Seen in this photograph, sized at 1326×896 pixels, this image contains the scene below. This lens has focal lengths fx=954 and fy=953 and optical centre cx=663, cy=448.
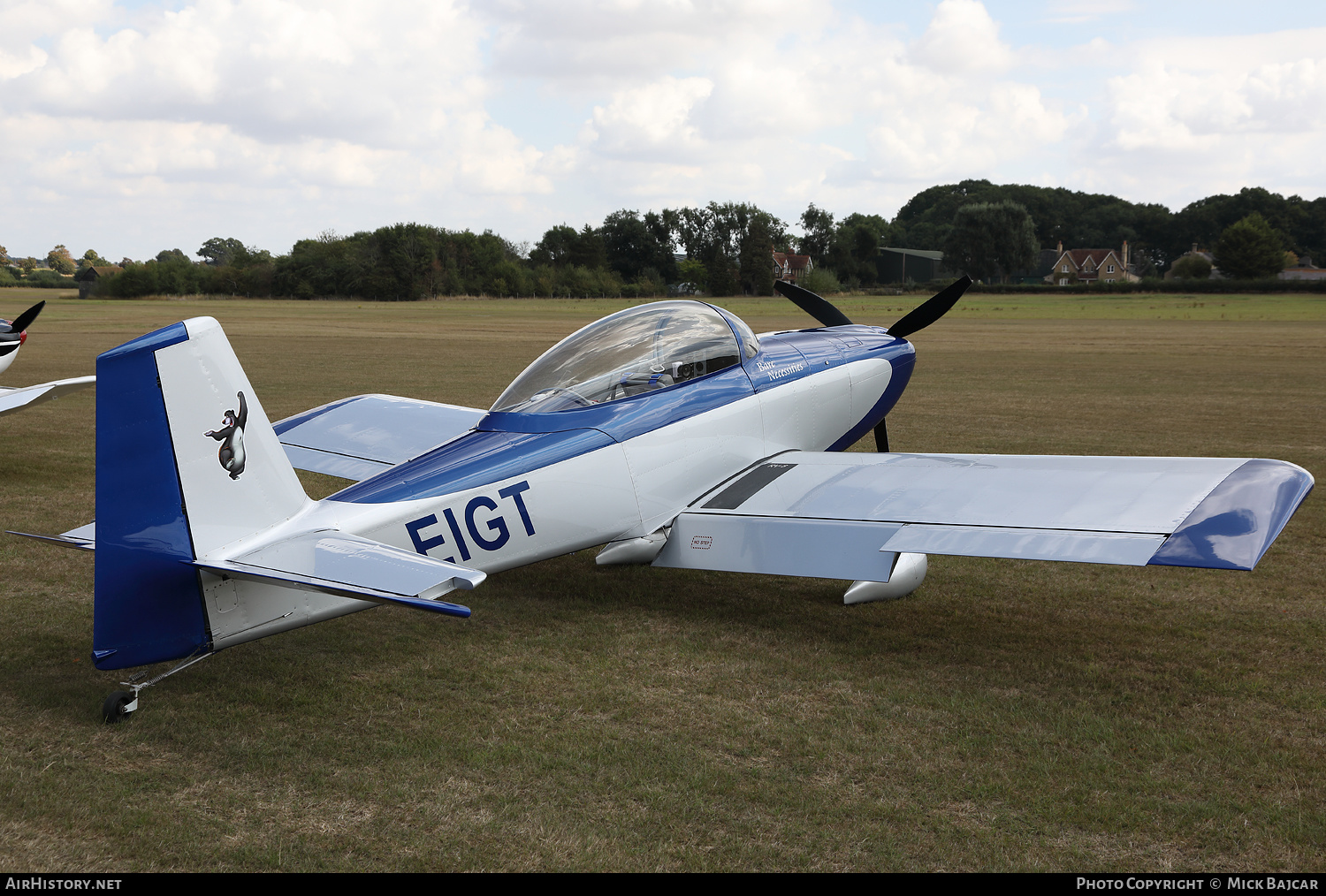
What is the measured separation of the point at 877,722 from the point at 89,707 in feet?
12.0

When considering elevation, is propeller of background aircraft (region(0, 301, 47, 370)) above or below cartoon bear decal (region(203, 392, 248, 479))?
above

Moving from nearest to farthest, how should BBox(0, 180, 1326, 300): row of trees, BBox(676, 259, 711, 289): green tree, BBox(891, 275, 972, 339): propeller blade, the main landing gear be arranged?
the main landing gear
BBox(891, 275, 972, 339): propeller blade
BBox(0, 180, 1326, 300): row of trees
BBox(676, 259, 711, 289): green tree

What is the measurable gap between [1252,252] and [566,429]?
106m

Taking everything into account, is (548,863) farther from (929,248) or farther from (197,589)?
(929,248)

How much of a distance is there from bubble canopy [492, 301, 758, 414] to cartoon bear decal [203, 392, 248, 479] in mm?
1829

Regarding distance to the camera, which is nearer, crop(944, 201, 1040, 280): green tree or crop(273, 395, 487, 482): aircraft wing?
crop(273, 395, 487, 482): aircraft wing

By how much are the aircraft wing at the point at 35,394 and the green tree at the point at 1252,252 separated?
337 ft

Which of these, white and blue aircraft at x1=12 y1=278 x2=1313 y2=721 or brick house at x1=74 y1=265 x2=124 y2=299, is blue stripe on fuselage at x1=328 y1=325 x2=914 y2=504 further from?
brick house at x1=74 y1=265 x2=124 y2=299

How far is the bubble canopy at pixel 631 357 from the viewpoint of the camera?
231 inches

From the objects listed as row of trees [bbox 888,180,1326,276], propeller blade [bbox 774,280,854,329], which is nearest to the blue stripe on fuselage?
propeller blade [bbox 774,280,854,329]

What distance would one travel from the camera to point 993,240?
94.3m

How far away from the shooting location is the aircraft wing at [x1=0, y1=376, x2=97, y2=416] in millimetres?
9672

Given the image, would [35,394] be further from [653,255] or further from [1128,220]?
[1128,220]

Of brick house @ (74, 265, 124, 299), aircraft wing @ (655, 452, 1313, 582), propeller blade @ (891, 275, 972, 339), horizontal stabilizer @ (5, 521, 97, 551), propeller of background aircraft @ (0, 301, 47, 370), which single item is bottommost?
aircraft wing @ (655, 452, 1313, 582)
